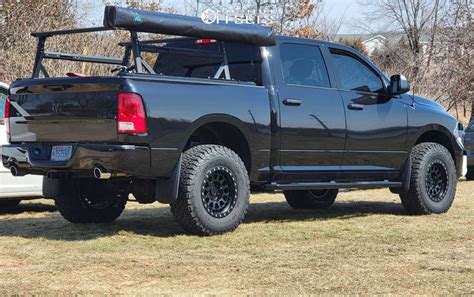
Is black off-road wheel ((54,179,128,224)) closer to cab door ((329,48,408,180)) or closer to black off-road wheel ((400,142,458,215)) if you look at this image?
cab door ((329,48,408,180))

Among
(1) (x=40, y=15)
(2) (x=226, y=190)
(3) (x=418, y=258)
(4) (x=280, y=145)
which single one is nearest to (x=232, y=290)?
(3) (x=418, y=258)

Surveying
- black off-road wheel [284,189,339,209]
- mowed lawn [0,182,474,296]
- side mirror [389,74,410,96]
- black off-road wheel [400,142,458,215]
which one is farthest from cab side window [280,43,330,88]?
black off-road wheel [284,189,339,209]

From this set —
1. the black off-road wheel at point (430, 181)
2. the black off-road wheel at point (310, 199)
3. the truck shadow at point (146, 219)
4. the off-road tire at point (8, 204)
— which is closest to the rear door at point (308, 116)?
the truck shadow at point (146, 219)

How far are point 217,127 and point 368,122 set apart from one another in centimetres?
204

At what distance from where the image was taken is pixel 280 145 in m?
7.96

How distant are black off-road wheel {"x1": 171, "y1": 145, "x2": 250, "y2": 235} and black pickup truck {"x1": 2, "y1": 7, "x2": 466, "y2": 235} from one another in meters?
0.01

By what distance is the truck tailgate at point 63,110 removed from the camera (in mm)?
6785

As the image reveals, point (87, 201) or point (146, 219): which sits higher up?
point (87, 201)

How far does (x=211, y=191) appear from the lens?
741 cm

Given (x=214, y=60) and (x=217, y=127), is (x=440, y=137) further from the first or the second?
(x=217, y=127)

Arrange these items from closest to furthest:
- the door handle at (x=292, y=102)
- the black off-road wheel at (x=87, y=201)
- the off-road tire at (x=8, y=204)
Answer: the door handle at (x=292, y=102) → the black off-road wheel at (x=87, y=201) → the off-road tire at (x=8, y=204)

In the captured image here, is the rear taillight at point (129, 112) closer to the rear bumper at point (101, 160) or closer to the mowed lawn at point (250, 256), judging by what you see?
the rear bumper at point (101, 160)

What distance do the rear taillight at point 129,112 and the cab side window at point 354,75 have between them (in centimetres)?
289

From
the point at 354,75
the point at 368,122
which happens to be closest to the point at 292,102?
the point at 368,122
